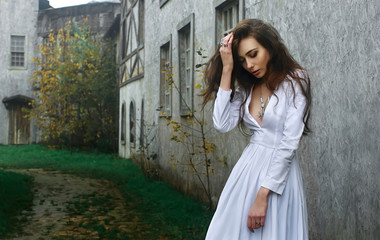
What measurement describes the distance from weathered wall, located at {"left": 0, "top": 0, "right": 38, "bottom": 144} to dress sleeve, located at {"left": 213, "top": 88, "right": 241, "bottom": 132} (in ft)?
82.0

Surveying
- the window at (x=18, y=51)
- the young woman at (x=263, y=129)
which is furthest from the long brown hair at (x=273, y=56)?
the window at (x=18, y=51)

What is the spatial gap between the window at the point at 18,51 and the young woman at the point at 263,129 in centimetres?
2573

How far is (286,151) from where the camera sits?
2.28 metres

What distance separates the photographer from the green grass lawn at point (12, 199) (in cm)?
653

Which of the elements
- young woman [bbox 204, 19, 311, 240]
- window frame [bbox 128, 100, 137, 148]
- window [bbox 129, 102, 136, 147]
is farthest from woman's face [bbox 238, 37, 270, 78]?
window [bbox 129, 102, 136, 147]

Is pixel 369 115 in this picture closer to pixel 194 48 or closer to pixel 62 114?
pixel 194 48

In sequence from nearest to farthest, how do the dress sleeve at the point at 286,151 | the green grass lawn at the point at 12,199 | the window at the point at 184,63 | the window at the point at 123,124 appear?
the dress sleeve at the point at 286,151 → the green grass lawn at the point at 12,199 → the window at the point at 184,63 → the window at the point at 123,124

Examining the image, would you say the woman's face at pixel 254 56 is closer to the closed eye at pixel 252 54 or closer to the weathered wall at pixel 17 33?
the closed eye at pixel 252 54

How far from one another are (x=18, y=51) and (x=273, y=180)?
26.3 meters

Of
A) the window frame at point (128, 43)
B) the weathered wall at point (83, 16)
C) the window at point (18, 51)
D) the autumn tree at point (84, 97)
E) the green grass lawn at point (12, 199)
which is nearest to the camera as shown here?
the green grass lawn at point (12, 199)

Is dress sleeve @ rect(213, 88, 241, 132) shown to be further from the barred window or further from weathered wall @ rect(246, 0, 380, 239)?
the barred window

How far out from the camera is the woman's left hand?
2.27m

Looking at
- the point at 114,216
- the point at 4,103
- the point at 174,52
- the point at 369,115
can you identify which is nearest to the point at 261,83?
the point at 369,115

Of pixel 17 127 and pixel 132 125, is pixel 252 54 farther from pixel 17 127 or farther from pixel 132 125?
pixel 17 127
